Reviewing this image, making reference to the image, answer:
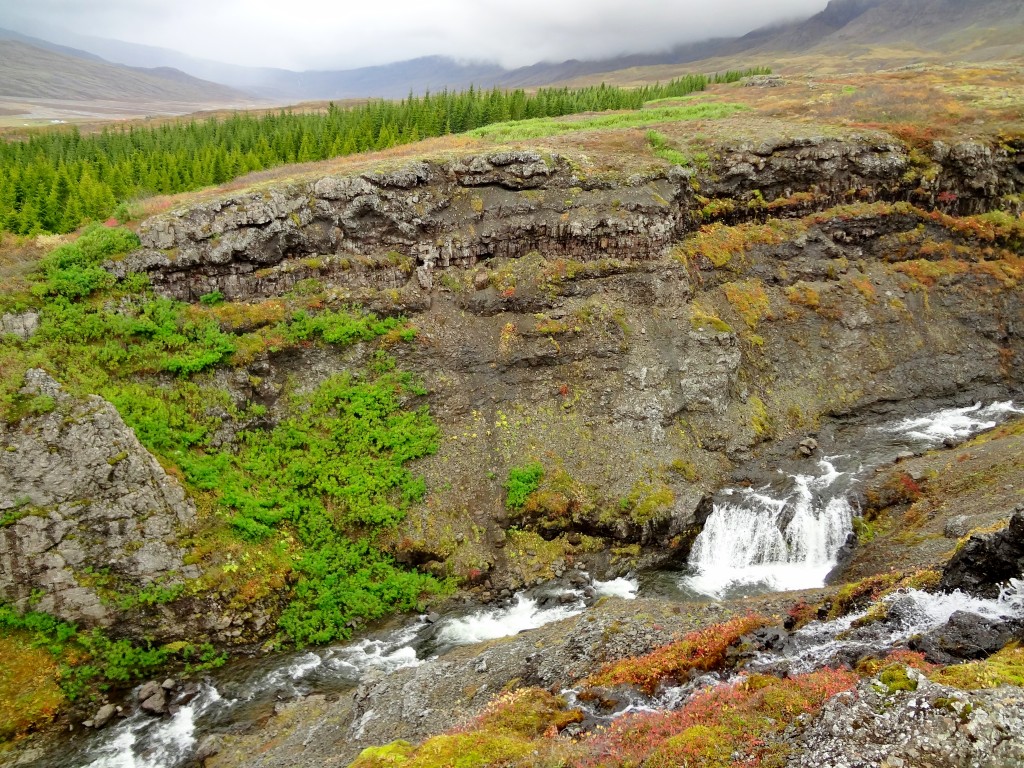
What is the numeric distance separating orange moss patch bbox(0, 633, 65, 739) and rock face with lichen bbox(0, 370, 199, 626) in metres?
1.65

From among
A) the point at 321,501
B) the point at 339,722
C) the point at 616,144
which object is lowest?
the point at 339,722

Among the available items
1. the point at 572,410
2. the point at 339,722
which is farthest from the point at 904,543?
the point at 339,722

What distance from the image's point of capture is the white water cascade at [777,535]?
31312 mm

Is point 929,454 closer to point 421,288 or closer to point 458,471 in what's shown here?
point 458,471

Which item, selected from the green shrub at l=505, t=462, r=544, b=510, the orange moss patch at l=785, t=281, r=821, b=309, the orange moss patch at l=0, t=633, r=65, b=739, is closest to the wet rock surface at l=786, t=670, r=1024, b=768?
the green shrub at l=505, t=462, r=544, b=510

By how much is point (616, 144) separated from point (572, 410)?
27.3 meters

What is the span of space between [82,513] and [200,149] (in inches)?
1809

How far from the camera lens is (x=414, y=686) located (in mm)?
22578

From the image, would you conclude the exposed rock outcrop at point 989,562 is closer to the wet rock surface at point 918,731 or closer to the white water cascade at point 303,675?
the wet rock surface at point 918,731

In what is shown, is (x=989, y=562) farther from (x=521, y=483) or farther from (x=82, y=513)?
(x=82, y=513)

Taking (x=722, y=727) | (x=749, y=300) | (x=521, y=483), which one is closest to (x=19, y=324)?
(x=521, y=483)

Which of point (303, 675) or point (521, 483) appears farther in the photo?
point (521, 483)

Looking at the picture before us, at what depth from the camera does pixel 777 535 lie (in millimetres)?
32906

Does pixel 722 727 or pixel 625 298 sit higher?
pixel 625 298
